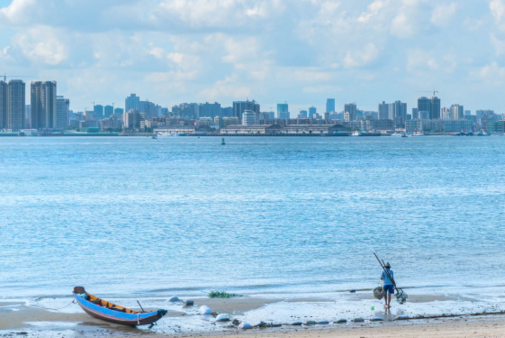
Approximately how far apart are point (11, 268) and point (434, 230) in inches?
941

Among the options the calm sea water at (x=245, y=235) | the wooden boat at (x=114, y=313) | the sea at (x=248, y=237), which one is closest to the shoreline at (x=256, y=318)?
the wooden boat at (x=114, y=313)

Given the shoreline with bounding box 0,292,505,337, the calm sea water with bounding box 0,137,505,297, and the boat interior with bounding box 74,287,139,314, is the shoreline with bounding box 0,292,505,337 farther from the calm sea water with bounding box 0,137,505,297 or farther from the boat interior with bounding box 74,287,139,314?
the calm sea water with bounding box 0,137,505,297

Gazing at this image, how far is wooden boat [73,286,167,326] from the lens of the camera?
22484 mm

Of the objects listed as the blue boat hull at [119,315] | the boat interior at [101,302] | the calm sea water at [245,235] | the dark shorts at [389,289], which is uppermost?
the dark shorts at [389,289]

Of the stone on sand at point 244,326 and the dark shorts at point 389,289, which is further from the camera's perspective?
the dark shorts at point 389,289

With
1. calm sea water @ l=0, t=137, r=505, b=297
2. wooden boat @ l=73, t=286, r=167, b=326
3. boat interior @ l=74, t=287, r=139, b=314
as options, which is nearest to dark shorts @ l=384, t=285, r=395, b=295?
calm sea water @ l=0, t=137, r=505, b=297

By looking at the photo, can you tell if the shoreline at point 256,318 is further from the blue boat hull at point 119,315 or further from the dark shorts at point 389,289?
the dark shorts at point 389,289

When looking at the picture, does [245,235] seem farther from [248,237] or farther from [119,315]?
[119,315]

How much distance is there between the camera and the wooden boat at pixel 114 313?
22.5 m

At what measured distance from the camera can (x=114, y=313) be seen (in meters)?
23.1

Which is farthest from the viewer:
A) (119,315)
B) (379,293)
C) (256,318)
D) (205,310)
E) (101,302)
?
(379,293)

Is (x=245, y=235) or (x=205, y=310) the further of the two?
(x=245, y=235)

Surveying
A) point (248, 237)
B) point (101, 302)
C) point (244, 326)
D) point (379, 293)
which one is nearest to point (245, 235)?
point (248, 237)

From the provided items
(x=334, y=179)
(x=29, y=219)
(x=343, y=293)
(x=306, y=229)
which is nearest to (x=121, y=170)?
(x=334, y=179)
